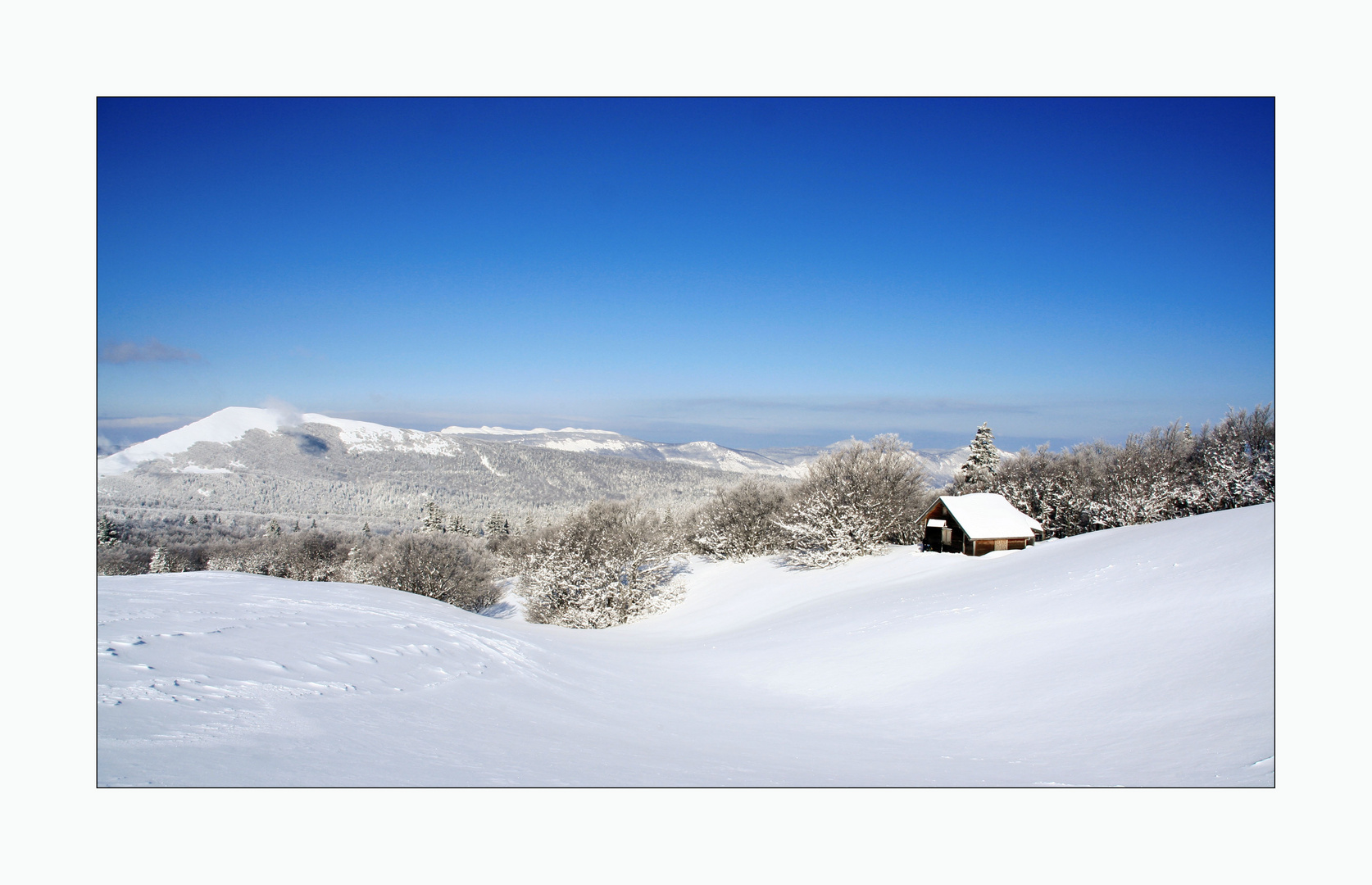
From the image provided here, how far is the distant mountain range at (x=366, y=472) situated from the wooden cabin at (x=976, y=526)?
9.64 meters

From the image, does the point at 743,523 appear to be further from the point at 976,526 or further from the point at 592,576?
the point at 976,526

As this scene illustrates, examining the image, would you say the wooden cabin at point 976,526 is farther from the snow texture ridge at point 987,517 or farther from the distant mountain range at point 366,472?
the distant mountain range at point 366,472

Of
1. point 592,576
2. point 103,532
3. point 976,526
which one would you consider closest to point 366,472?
point 592,576

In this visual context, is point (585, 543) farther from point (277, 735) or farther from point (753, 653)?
point (277, 735)

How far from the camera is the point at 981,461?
48.1m

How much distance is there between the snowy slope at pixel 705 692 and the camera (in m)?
4.70

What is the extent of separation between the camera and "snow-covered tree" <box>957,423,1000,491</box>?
46781 mm

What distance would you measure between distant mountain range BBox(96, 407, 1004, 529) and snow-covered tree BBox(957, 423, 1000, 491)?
2919mm

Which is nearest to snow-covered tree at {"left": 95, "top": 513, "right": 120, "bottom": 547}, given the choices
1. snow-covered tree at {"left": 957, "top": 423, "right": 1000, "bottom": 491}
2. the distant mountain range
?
the distant mountain range

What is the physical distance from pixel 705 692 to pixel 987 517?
24.5 metres

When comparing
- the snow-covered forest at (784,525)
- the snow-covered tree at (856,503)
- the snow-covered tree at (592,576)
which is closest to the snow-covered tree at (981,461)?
the snow-covered forest at (784,525)

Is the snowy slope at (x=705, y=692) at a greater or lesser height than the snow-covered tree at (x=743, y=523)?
greater

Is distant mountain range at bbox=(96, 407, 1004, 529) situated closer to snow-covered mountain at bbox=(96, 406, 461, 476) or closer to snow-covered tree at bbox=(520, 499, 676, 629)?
snow-covered mountain at bbox=(96, 406, 461, 476)
